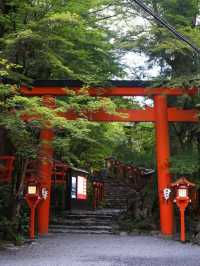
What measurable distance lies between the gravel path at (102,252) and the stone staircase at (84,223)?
1.70 m

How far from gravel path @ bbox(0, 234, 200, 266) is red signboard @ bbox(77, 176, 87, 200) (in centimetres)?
627

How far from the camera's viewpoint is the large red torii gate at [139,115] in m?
14.0

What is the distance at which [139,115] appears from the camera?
1462 cm

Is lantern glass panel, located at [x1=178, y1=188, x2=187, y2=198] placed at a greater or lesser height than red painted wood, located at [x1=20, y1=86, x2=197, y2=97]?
lesser

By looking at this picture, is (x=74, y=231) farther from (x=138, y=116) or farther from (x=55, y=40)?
(x=55, y=40)

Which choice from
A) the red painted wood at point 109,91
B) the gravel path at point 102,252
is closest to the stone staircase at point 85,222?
the gravel path at point 102,252

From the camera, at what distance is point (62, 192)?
1825 centimetres

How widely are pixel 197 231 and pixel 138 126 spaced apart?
786cm

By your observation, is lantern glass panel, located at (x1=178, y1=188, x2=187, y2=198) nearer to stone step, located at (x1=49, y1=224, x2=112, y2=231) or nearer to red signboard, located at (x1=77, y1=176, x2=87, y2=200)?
stone step, located at (x1=49, y1=224, x2=112, y2=231)

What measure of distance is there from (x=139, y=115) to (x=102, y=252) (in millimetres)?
5713

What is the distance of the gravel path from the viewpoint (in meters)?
8.64

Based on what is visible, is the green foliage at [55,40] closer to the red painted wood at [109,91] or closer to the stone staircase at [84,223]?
the red painted wood at [109,91]

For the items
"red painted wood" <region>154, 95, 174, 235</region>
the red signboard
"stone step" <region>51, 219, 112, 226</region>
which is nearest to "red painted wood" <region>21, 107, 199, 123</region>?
"red painted wood" <region>154, 95, 174, 235</region>

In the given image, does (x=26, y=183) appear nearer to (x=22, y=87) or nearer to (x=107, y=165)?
(x=22, y=87)
